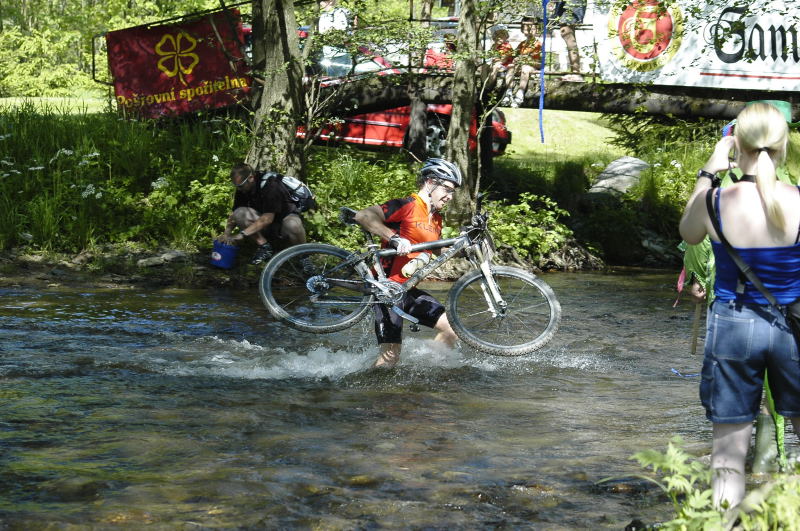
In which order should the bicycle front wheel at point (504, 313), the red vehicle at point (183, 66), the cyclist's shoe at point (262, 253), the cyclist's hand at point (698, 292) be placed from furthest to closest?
the red vehicle at point (183, 66) → the cyclist's shoe at point (262, 253) → the bicycle front wheel at point (504, 313) → the cyclist's hand at point (698, 292)

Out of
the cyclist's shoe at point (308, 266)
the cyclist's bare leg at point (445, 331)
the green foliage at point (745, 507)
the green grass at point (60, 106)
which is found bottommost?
the cyclist's bare leg at point (445, 331)

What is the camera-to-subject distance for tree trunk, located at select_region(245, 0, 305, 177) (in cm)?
1429

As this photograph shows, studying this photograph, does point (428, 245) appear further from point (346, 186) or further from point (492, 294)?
point (346, 186)

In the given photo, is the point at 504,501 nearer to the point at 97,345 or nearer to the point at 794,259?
the point at 794,259

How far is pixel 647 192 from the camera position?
18.0 meters

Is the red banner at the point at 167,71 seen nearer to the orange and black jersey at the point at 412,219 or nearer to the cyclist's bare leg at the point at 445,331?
the orange and black jersey at the point at 412,219

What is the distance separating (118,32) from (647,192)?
10026 millimetres

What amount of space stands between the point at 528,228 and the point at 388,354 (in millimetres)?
8496

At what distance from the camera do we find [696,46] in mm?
16812

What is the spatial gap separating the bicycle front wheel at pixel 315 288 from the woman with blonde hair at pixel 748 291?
16.2ft

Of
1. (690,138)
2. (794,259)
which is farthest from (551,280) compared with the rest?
(794,259)

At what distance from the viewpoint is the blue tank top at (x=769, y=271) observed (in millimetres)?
3820

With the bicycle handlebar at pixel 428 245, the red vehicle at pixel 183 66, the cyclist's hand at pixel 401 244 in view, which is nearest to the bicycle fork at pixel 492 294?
the bicycle handlebar at pixel 428 245

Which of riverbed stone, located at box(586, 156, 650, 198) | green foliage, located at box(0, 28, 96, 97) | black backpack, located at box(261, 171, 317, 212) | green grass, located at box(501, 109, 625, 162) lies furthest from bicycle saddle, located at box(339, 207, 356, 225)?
green foliage, located at box(0, 28, 96, 97)
